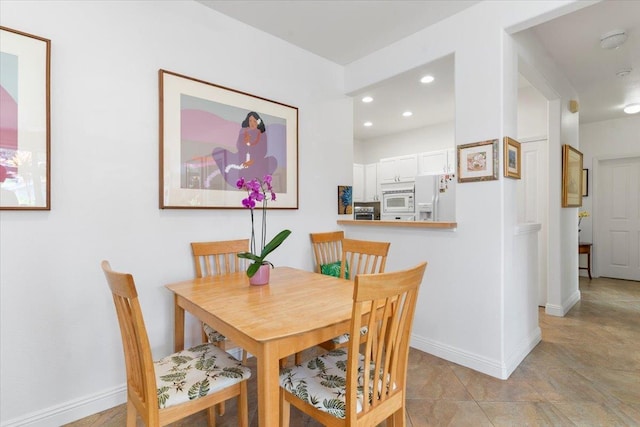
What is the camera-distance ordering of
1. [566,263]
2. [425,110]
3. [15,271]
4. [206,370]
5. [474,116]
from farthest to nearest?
[425,110], [566,263], [474,116], [15,271], [206,370]

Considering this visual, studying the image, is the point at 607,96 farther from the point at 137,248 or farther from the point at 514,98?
the point at 137,248

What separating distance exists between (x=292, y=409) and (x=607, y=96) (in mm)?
5339

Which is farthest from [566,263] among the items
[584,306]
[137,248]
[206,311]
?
[137,248]

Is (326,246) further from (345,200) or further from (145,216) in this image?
(145,216)

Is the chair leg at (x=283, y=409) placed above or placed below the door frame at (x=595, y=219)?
below

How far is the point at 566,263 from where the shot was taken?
3574mm

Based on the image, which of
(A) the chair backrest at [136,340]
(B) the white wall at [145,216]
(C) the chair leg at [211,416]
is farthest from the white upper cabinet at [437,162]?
(A) the chair backrest at [136,340]

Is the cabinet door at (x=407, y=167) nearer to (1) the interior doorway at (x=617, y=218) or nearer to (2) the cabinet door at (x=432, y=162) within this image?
(2) the cabinet door at (x=432, y=162)

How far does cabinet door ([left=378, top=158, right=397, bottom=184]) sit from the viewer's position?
559cm

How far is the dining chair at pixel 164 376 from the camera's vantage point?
3.58ft

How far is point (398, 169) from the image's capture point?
217 inches

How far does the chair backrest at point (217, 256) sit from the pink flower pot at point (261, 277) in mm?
495

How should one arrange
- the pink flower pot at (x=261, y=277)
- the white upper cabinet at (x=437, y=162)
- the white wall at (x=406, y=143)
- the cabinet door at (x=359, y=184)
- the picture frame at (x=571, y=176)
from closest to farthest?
the pink flower pot at (x=261, y=277) < the picture frame at (x=571, y=176) < the white upper cabinet at (x=437, y=162) < the white wall at (x=406, y=143) < the cabinet door at (x=359, y=184)

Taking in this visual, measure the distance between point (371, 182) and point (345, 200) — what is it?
9.34ft
